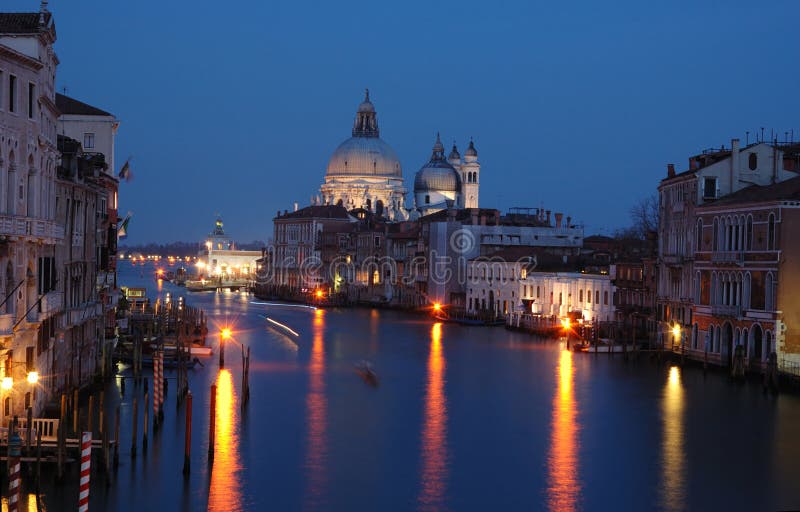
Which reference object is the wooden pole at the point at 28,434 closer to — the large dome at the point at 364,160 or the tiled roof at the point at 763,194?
the tiled roof at the point at 763,194

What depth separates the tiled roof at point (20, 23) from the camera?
48.2 ft

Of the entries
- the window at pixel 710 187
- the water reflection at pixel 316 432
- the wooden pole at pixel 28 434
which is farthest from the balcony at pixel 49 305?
the window at pixel 710 187

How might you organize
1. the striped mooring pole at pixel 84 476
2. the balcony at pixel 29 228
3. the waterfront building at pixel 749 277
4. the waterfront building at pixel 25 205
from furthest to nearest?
the waterfront building at pixel 749 277
the waterfront building at pixel 25 205
the balcony at pixel 29 228
the striped mooring pole at pixel 84 476

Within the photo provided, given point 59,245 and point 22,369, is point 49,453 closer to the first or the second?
point 22,369

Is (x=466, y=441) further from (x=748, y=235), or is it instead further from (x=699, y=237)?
(x=699, y=237)

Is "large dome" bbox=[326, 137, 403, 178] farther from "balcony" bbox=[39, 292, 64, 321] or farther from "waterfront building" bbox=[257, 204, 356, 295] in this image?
"balcony" bbox=[39, 292, 64, 321]

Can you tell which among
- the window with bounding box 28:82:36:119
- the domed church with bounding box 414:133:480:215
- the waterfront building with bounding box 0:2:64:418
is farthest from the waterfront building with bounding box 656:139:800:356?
the domed church with bounding box 414:133:480:215

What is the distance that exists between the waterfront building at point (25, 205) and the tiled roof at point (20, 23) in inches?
0.4

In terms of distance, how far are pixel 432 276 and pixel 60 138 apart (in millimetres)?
34792

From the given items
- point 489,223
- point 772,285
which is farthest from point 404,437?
point 489,223

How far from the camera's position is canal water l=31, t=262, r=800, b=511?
15570 mm

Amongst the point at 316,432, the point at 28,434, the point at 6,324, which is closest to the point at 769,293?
the point at 316,432

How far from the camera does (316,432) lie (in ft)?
65.4

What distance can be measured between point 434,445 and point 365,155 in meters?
68.0
